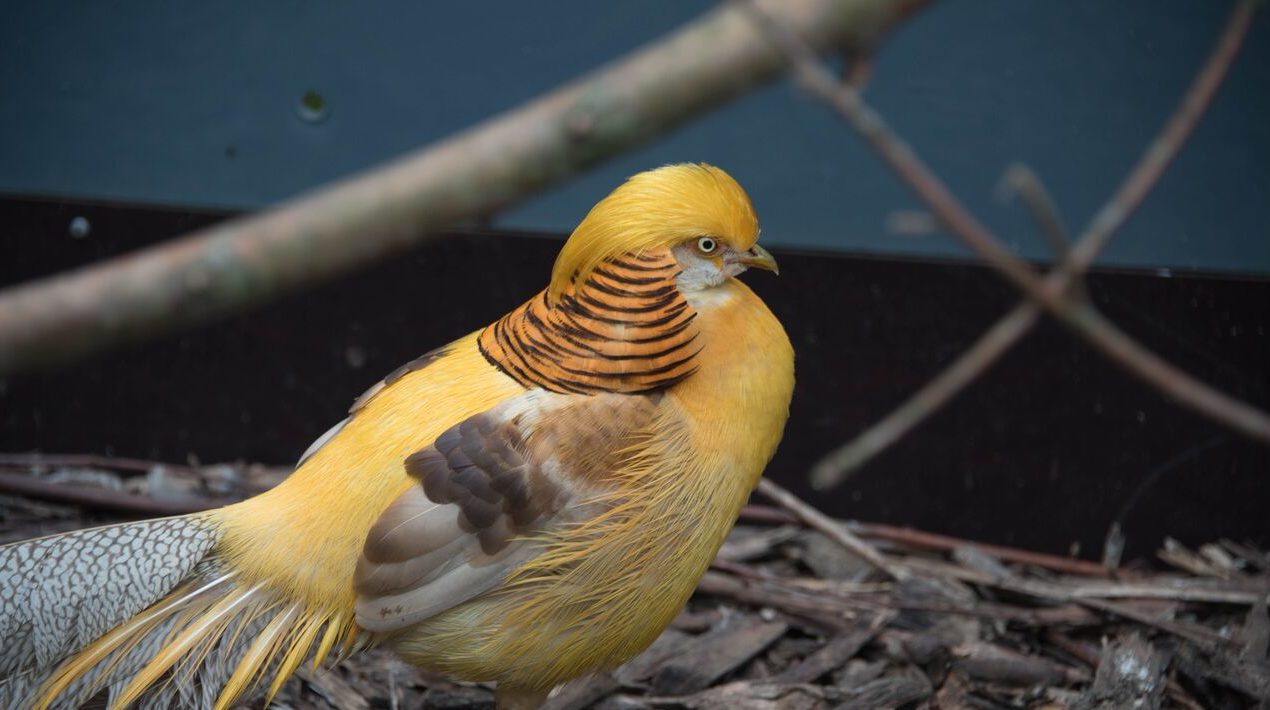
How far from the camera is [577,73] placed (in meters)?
4.61

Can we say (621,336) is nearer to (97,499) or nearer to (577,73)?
(577,73)

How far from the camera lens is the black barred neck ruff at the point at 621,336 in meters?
2.93

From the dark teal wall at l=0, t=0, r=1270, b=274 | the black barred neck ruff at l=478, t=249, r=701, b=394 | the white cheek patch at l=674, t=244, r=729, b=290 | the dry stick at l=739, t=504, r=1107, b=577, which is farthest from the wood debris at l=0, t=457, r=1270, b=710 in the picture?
the white cheek patch at l=674, t=244, r=729, b=290

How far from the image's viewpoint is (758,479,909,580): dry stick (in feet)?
14.8

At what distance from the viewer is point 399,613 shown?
2861mm

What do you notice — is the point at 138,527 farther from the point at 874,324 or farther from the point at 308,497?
the point at 874,324

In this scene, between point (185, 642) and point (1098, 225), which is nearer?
point (1098, 225)

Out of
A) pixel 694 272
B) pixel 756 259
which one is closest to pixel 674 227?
pixel 694 272

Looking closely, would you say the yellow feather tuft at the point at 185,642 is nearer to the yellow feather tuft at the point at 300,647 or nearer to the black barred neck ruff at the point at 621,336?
the yellow feather tuft at the point at 300,647

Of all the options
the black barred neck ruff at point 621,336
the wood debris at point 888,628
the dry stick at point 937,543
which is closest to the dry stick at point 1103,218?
the black barred neck ruff at point 621,336

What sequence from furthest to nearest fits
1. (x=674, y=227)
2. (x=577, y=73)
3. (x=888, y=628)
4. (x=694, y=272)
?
(x=577, y=73)
(x=888, y=628)
(x=694, y=272)
(x=674, y=227)

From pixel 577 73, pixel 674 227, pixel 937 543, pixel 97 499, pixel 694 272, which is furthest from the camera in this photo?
pixel 937 543

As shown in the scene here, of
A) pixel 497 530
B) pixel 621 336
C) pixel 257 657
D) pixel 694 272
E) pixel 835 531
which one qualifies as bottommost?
pixel 257 657

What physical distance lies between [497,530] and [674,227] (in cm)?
85
